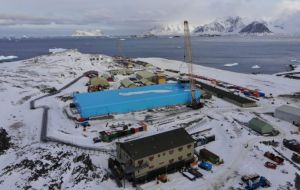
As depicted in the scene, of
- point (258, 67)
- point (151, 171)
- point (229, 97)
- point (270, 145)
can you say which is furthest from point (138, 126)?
point (258, 67)

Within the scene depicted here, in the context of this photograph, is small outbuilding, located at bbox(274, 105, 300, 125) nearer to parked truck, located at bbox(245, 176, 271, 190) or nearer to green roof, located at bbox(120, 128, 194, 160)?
parked truck, located at bbox(245, 176, 271, 190)

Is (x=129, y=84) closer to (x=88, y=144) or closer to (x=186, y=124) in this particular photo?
(x=186, y=124)

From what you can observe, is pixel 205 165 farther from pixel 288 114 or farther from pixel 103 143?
pixel 288 114

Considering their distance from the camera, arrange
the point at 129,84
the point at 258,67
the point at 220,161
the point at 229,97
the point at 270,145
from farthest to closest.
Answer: the point at 258,67
the point at 129,84
the point at 229,97
the point at 270,145
the point at 220,161

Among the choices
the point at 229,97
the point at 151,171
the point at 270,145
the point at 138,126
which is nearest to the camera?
the point at 151,171

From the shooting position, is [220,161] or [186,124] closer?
Result: [220,161]

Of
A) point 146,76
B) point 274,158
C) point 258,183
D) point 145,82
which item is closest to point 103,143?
point 258,183
